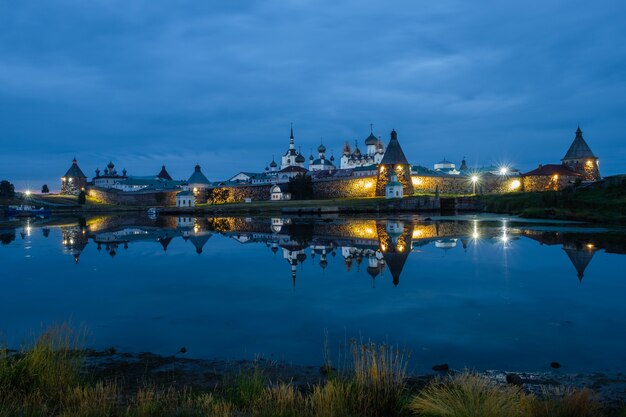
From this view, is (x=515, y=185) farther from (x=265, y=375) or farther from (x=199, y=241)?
(x=265, y=375)

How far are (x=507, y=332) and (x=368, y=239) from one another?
669 inches

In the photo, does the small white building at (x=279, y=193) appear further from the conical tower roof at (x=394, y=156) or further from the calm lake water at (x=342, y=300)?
the calm lake water at (x=342, y=300)

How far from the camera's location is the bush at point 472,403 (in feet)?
14.2

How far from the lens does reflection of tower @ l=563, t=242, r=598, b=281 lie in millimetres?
15600

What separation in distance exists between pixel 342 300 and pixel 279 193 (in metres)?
77.4

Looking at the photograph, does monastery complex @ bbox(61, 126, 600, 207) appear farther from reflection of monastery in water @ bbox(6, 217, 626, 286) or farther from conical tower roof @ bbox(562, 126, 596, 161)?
reflection of monastery in water @ bbox(6, 217, 626, 286)

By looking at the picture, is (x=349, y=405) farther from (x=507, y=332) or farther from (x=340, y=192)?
(x=340, y=192)

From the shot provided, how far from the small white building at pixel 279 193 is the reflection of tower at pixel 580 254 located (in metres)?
67.7

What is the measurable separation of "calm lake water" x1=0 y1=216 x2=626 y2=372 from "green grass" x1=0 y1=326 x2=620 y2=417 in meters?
1.96

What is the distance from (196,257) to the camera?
67.0ft

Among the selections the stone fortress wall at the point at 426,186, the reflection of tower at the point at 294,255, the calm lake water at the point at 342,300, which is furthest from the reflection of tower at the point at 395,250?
the stone fortress wall at the point at 426,186

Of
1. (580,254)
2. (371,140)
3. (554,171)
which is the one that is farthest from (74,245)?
(371,140)

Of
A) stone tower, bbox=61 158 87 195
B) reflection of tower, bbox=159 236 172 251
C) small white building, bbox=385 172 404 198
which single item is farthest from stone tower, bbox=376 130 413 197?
stone tower, bbox=61 158 87 195

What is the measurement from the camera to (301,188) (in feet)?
282
